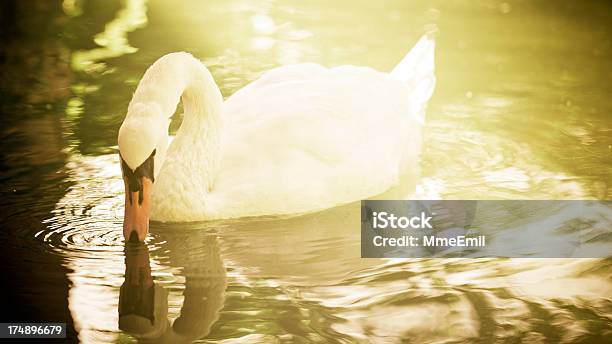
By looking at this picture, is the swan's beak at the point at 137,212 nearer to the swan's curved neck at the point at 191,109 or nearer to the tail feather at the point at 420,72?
the swan's curved neck at the point at 191,109

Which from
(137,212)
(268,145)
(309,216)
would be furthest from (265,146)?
(137,212)

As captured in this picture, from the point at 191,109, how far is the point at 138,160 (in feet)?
3.94

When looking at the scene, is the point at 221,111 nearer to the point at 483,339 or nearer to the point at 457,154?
the point at 457,154

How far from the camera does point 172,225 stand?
22.5 ft

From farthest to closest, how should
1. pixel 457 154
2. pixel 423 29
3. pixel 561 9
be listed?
pixel 561 9
pixel 423 29
pixel 457 154

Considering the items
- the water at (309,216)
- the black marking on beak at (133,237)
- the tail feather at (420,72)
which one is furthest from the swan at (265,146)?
the tail feather at (420,72)

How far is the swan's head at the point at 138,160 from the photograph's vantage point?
603 cm

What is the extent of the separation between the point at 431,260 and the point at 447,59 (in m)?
4.26

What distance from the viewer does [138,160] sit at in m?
6.07

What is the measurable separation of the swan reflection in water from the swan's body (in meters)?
0.42

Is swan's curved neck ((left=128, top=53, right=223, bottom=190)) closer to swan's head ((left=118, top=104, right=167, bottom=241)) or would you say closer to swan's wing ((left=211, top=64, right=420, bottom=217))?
swan's wing ((left=211, top=64, right=420, bottom=217))

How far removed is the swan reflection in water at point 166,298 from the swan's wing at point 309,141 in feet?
1.74

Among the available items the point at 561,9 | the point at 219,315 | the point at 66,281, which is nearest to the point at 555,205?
the point at 219,315

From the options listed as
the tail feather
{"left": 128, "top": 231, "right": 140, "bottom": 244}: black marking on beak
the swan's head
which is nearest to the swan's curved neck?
the swan's head
